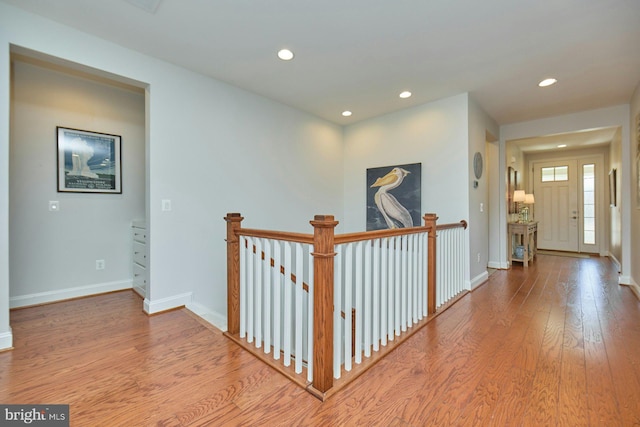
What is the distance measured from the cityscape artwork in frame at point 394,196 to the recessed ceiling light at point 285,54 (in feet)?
7.25

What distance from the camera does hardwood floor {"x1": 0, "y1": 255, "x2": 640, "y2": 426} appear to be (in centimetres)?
143

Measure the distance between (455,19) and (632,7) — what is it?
1191 mm

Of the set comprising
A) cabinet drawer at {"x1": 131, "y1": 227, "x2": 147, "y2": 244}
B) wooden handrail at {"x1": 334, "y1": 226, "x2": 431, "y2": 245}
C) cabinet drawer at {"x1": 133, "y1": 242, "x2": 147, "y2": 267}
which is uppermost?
wooden handrail at {"x1": 334, "y1": 226, "x2": 431, "y2": 245}

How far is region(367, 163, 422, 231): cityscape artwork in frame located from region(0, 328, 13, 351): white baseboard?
398 cm

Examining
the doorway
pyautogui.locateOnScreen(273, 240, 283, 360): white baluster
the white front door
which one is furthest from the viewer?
the white front door

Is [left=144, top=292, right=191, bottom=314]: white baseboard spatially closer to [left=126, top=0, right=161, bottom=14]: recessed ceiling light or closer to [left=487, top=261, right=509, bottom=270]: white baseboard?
[left=126, top=0, right=161, bottom=14]: recessed ceiling light

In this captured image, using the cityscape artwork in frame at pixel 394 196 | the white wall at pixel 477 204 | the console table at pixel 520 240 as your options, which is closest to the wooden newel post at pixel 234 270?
the cityscape artwork in frame at pixel 394 196

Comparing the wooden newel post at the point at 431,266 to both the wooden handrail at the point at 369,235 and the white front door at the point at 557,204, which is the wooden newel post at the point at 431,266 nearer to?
the wooden handrail at the point at 369,235

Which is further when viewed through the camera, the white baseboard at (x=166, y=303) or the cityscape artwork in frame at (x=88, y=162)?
the cityscape artwork in frame at (x=88, y=162)

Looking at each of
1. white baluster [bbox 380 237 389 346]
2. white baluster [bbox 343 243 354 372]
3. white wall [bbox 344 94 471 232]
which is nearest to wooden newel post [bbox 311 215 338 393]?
white baluster [bbox 343 243 354 372]

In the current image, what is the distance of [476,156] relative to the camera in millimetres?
3799

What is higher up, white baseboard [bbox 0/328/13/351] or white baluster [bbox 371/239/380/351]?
white baluster [bbox 371/239/380/351]

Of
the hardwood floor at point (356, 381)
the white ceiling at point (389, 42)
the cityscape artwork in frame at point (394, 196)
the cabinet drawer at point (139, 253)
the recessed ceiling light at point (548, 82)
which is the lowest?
the hardwood floor at point (356, 381)

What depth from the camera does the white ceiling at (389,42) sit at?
6.71 ft
